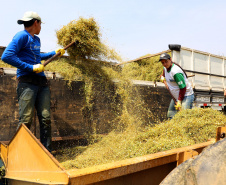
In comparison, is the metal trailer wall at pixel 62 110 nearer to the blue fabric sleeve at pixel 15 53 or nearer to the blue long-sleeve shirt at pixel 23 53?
the blue long-sleeve shirt at pixel 23 53

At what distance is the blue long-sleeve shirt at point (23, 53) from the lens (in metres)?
2.98

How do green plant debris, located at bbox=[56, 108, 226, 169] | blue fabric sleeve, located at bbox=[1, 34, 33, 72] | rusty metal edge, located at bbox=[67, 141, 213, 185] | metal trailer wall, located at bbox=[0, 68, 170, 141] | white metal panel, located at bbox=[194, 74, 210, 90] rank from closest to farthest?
rusty metal edge, located at bbox=[67, 141, 213, 185] → green plant debris, located at bbox=[56, 108, 226, 169] → blue fabric sleeve, located at bbox=[1, 34, 33, 72] → metal trailer wall, located at bbox=[0, 68, 170, 141] → white metal panel, located at bbox=[194, 74, 210, 90]

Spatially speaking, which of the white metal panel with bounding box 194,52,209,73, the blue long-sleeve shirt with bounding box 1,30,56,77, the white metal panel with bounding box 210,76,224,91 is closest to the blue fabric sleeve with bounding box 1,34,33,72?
the blue long-sleeve shirt with bounding box 1,30,56,77

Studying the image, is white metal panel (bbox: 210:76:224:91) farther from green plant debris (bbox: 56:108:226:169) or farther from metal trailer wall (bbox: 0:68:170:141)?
green plant debris (bbox: 56:108:226:169)

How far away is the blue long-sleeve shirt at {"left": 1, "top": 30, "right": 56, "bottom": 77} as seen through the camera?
2.98 m

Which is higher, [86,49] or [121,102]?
[86,49]

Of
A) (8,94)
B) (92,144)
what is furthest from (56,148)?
(8,94)

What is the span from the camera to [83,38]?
4719 millimetres

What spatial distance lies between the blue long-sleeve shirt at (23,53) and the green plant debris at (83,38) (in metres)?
1.29

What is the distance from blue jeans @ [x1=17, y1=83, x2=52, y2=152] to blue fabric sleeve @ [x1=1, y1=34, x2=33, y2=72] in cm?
26

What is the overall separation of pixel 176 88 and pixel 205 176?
3.71 m

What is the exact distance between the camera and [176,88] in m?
4.64

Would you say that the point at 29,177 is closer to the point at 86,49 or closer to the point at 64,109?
the point at 64,109

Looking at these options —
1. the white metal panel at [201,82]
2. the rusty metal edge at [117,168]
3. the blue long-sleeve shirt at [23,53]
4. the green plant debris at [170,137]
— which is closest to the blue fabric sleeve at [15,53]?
the blue long-sleeve shirt at [23,53]
